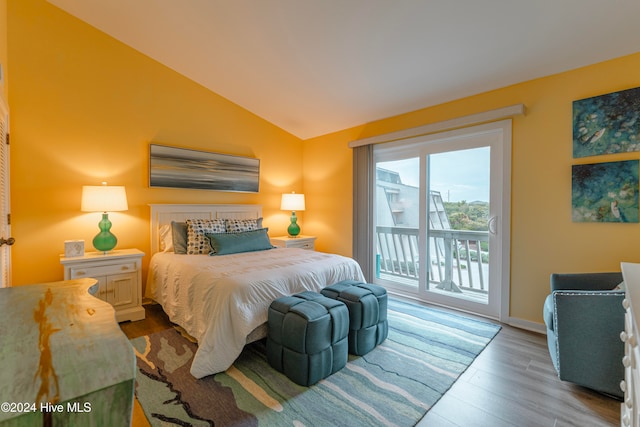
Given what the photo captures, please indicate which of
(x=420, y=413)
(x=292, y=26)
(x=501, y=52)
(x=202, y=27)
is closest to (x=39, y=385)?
(x=420, y=413)

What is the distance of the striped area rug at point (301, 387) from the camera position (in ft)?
5.24

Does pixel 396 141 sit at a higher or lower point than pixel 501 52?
lower

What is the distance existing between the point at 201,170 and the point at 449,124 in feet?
10.1

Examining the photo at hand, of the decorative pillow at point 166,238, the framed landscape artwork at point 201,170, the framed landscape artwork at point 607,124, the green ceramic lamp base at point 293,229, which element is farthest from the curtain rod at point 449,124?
the decorative pillow at point 166,238

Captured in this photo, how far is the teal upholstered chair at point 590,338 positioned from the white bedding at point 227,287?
163 centimetres

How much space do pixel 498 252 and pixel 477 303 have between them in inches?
24.7

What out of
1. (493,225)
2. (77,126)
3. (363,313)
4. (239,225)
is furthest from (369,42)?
(77,126)

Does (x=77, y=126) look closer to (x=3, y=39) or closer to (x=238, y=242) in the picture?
(x=3, y=39)

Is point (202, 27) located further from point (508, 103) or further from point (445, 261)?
point (445, 261)

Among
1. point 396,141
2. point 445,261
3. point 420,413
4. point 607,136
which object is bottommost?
point 420,413

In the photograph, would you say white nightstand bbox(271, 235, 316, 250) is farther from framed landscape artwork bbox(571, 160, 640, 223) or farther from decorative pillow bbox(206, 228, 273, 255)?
framed landscape artwork bbox(571, 160, 640, 223)

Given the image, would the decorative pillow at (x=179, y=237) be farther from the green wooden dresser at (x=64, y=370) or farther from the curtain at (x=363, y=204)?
the curtain at (x=363, y=204)

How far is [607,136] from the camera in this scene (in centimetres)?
233

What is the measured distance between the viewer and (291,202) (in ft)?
14.3
